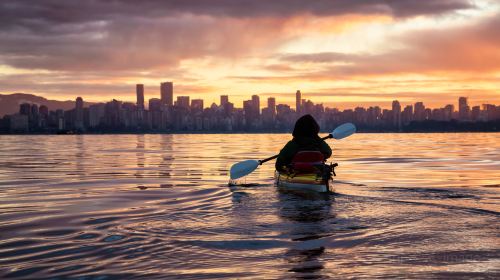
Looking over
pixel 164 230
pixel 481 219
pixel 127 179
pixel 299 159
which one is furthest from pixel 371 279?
pixel 127 179

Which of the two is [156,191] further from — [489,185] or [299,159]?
[489,185]

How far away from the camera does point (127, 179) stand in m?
22.7

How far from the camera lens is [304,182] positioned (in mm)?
17141

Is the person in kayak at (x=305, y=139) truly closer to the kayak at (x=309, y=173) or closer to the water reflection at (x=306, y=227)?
the kayak at (x=309, y=173)

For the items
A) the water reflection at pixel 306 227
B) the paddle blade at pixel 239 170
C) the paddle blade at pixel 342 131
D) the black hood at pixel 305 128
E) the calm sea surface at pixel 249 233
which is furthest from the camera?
the paddle blade at pixel 342 131

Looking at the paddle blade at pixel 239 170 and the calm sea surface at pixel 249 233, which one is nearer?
the calm sea surface at pixel 249 233

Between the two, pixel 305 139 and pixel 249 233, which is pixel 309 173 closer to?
pixel 305 139

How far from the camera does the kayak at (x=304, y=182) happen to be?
1652cm

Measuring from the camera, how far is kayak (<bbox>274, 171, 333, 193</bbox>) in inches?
650

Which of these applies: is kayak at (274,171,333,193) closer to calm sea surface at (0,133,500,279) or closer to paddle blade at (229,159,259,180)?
calm sea surface at (0,133,500,279)

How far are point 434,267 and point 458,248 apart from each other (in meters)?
1.38

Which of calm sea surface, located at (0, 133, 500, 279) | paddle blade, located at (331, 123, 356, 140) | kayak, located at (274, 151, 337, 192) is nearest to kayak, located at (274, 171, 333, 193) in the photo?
kayak, located at (274, 151, 337, 192)

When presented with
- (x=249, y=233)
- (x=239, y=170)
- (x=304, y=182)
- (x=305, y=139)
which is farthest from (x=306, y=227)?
(x=239, y=170)

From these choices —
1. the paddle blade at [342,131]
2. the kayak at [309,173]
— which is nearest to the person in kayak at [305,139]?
the kayak at [309,173]
